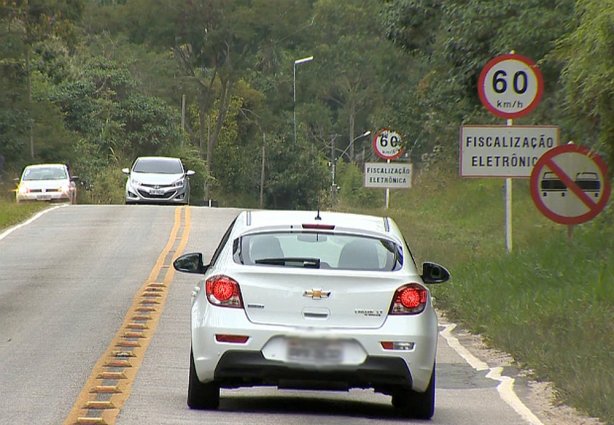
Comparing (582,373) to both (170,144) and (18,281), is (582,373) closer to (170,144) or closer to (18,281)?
(18,281)

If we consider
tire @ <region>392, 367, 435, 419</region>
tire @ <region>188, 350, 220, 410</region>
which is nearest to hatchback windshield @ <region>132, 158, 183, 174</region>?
tire @ <region>188, 350, 220, 410</region>

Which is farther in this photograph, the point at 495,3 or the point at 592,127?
the point at 495,3

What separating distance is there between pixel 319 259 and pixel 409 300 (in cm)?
75

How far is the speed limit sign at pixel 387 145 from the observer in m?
34.2

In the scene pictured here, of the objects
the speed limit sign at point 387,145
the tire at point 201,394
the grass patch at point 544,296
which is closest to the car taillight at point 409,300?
the tire at point 201,394

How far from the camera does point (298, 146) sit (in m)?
78.1

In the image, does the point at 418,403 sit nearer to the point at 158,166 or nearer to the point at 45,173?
the point at 158,166

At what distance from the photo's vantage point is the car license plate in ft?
31.6

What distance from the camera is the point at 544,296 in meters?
16.2

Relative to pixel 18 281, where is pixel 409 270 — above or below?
above

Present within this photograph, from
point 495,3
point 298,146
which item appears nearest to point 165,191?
point 495,3

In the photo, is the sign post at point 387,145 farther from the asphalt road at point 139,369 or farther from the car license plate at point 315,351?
the car license plate at point 315,351

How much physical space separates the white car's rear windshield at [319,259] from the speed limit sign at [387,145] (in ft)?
78.2

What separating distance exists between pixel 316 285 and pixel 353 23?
214 ft
